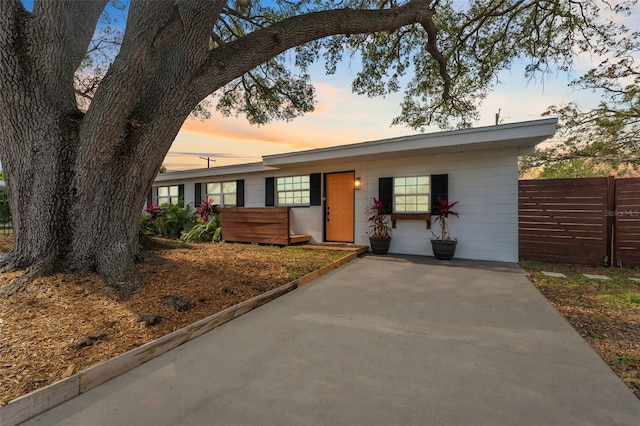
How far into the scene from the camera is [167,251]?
19.2 ft

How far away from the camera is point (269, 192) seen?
928 centimetres

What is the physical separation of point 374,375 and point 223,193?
9381 mm

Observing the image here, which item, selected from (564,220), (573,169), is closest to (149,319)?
(564,220)

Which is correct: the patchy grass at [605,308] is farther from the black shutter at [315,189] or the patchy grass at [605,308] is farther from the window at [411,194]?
the black shutter at [315,189]

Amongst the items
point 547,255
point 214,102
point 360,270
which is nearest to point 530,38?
point 547,255

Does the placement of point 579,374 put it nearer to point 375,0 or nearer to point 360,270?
point 360,270

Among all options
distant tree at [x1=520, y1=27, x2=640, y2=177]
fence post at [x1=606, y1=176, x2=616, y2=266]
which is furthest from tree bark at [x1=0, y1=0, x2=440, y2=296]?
distant tree at [x1=520, y1=27, x2=640, y2=177]

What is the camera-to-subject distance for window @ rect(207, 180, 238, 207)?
33.4ft

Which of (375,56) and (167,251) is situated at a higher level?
(375,56)

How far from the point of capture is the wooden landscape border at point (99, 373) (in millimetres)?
1597

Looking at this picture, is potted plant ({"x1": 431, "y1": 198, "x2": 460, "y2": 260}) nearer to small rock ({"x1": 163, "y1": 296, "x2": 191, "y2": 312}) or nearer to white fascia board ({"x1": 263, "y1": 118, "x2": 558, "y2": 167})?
white fascia board ({"x1": 263, "y1": 118, "x2": 558, "y2": 167})

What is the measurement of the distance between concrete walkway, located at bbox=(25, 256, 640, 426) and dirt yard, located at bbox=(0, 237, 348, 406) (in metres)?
0.28

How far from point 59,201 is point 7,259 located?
0.88 metres

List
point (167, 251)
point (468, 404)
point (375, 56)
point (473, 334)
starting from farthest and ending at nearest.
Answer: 1. point (375, 56)
2. point (167, 251)
3. point (473, 334)
4. point (468, 404)
